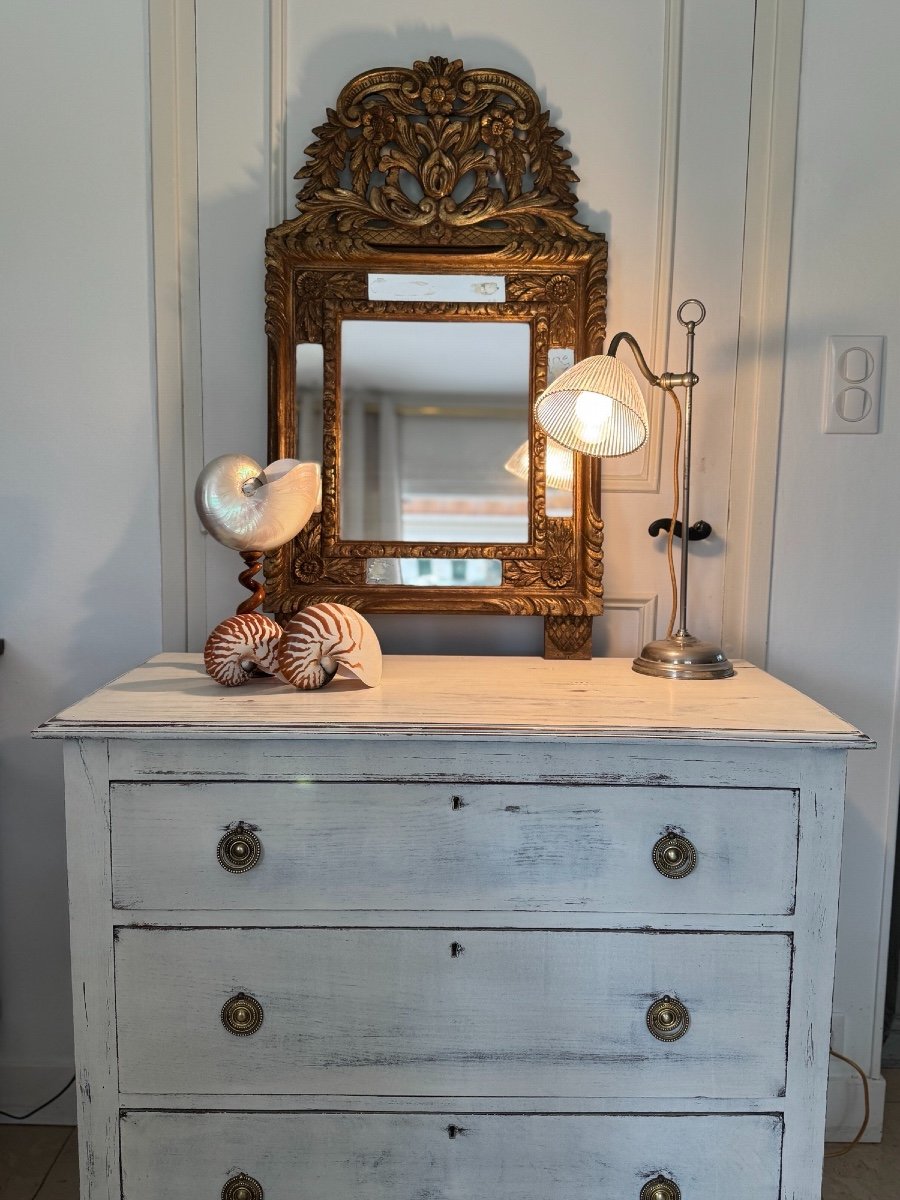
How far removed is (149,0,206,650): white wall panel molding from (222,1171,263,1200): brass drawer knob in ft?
3.32

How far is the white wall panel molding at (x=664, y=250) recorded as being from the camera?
5.83 ft

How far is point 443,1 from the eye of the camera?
69.4 inches

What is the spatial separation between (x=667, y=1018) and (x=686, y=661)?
62 cm

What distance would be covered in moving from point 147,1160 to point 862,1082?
1.54 m

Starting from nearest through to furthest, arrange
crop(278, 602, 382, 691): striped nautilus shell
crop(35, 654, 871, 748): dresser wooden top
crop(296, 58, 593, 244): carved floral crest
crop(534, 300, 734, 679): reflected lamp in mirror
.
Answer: crop(35, 654, 871, 748): dresser wooden top, crop(278, 602, 382, 691): striped nautilus shell, crop(534, 300, 734, 679): reflected lamp in mirror, crop(296, 58, 593, 244): carved floral crest

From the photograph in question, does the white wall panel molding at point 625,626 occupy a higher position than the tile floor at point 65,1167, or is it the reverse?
the white wall panel molding at point 625,626

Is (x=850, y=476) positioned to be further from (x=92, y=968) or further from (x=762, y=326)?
(x=92, y=968)

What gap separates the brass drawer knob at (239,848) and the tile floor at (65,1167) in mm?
959

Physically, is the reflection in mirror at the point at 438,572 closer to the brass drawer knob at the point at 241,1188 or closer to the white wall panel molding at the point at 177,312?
the white wall panel molding at the point at 177,312

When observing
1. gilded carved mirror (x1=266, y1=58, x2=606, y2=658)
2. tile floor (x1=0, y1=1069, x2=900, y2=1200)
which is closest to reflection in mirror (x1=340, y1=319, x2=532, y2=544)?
gilded carved mirror (x1=266, y1=58, x2=606, y2=658)

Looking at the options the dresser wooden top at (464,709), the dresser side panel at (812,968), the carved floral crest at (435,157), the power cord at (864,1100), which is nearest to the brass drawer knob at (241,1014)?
the dresser wooden top at (464,709)

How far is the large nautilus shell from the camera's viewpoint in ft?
5.12

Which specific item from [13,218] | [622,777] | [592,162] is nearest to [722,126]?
[592,162]

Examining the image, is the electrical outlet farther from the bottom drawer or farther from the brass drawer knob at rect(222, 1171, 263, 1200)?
the brass drawer knob at rect(222, 1171, 263, 1200)
